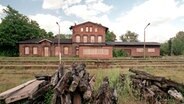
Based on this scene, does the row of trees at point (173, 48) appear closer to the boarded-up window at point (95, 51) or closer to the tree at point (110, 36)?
the tree at point (110, 36)

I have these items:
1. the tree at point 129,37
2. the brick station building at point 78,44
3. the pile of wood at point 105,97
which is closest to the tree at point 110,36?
the tree at point 129,37

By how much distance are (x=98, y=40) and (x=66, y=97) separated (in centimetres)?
5054

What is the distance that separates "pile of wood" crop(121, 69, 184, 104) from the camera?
746cm

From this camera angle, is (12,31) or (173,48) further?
(173,48)

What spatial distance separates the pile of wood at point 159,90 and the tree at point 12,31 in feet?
165

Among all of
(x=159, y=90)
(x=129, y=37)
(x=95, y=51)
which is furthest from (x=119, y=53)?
(x=129, y=37)

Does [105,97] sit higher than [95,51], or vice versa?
[95,51]

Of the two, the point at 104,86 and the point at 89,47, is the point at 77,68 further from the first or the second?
the point at 89,47

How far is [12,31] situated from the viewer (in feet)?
186

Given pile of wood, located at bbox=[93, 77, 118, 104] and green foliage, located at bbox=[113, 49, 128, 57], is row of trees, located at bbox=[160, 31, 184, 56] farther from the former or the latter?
pile of wood, located at bbox=[93, 77, 118, 104]

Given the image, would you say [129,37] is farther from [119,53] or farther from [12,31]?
[12,31]

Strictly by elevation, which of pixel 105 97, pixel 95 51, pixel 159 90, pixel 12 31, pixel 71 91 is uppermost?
pixel 12 31

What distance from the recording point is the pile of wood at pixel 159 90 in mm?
7465

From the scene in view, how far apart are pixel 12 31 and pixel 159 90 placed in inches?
2101
